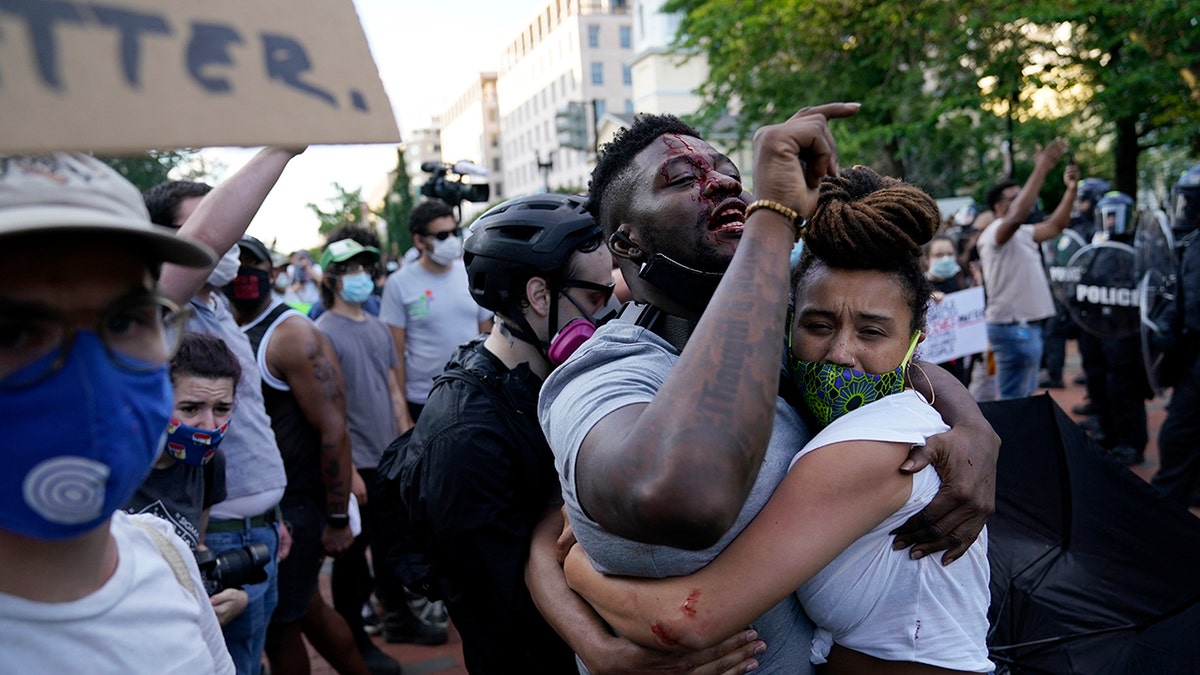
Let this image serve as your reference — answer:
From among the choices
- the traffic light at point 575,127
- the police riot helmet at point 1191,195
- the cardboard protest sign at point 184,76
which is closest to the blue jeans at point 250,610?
the cardboard protest sign at point 184,76

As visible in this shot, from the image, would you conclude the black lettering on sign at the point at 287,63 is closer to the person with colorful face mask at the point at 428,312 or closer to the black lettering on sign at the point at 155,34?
the black lettering on sign at the point at 155,34

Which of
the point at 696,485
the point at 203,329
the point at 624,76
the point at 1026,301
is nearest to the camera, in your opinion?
the point at 696,485

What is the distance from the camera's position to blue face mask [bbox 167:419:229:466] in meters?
2.56

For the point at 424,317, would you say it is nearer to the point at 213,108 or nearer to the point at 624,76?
the point at 213,108

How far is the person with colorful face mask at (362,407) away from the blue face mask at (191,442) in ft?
6.10

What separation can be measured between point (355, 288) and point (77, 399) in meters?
4.02

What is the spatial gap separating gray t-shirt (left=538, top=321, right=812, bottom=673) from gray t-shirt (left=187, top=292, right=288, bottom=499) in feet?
5.89

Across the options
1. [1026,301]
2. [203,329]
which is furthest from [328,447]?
[1026,301]

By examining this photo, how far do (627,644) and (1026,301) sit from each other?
259 inches

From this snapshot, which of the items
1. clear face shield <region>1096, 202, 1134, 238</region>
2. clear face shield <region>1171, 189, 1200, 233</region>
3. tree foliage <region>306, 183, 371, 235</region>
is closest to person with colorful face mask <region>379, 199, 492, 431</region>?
clear face shield <region>1171, 189, 1200, 233</region>

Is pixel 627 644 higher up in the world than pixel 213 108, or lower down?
lower down

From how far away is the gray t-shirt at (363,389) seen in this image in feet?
15.5

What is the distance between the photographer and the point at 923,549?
1574mm

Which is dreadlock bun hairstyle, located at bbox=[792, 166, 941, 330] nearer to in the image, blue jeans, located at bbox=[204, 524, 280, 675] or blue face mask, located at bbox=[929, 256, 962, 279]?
blue jeans, located at bbox=[204, 524, 280, 675]
